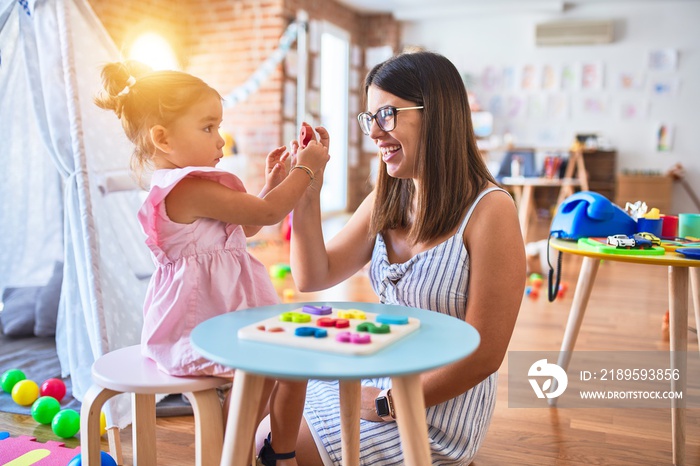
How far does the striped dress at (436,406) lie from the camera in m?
1.35

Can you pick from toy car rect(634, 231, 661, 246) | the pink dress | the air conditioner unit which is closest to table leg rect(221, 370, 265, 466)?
the pink dress

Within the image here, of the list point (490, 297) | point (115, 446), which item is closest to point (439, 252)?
point (490, 297)

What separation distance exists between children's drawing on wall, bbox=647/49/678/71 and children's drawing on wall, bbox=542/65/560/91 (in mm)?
999

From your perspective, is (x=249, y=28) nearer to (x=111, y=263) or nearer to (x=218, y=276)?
(x=111, y=263)

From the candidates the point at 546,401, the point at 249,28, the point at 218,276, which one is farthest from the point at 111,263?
the point at 249,28

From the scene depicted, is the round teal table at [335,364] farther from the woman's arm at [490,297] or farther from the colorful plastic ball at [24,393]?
the colorful plastic ball at [24,393]

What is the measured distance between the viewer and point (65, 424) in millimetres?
1749

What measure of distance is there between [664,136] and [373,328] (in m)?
7.15

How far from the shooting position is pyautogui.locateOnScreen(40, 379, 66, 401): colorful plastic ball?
6.56 ft

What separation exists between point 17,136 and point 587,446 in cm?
223

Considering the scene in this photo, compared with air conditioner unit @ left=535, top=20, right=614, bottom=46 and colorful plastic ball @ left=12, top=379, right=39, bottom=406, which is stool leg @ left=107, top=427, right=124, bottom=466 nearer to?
colorful plastic ball @ left=12, top=379, right=39, bottom=406

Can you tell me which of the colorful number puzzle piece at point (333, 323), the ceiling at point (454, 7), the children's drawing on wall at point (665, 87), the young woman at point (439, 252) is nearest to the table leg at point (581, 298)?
the young woman at point (439, 252)

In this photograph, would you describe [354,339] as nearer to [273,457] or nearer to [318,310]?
[318,310]

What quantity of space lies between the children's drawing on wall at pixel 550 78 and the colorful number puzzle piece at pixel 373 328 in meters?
7.08
